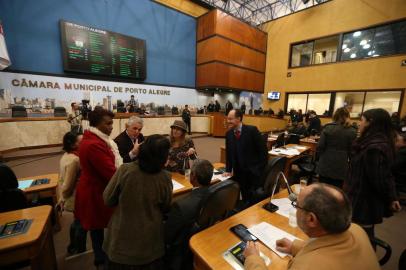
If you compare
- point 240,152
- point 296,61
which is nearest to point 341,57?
point 296,61

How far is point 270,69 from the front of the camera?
11562mm

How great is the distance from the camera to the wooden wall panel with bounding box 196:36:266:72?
9250mm

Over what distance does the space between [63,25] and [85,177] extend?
711cm

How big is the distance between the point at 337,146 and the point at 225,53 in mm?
7962

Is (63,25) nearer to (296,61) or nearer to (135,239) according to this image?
(135,239)

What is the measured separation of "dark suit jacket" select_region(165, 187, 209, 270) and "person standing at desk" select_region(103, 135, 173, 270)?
9 centimetres

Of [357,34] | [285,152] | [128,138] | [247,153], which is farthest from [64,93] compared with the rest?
[357,34]

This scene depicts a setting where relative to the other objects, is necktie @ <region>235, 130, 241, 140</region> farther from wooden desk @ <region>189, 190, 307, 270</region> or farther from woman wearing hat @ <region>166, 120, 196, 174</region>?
wooden desk @ <region>189, 190, 307, 270</region>

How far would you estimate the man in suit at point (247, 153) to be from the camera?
2391mm

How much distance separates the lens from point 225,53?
951 centimetres

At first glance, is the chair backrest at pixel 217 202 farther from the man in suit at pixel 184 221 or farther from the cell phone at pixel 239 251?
the cell phone at pixel 239 251

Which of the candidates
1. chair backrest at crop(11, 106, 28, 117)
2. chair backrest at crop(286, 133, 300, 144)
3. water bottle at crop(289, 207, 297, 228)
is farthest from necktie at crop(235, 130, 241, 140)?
chair backrest at crop(11, 106, 28, 117)

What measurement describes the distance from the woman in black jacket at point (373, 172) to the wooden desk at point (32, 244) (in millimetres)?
2518

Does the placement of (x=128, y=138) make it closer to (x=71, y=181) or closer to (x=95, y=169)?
(x=71, y=181)
